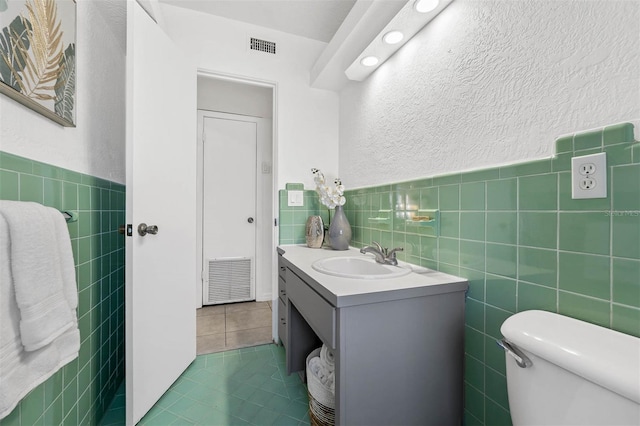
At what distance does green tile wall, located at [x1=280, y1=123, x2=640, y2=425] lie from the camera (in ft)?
2.02

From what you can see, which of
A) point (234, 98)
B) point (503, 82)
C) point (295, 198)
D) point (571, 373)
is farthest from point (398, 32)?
point (234, 98)

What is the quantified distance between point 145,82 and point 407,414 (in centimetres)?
184

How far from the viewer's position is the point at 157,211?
1308 millimetres

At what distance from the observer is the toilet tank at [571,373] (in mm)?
458

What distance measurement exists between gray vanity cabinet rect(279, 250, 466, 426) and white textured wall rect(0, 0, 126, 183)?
107cm

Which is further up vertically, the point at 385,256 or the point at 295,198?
the point at 295,198

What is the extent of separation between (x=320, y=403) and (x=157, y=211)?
48.5 inches

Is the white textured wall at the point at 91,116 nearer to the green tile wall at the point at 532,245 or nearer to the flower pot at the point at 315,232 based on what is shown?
the flower pot at the point at 315,232

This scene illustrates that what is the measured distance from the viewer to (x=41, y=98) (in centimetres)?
83

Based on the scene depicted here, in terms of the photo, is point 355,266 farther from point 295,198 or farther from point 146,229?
point 146,229

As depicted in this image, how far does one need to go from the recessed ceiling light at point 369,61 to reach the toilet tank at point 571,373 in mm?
1467

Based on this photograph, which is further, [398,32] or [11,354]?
[398,32]

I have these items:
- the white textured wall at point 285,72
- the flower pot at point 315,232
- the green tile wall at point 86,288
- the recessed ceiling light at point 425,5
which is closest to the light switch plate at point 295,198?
the white textured wall at point 285,72

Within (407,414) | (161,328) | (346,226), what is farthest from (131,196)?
(407,414)
